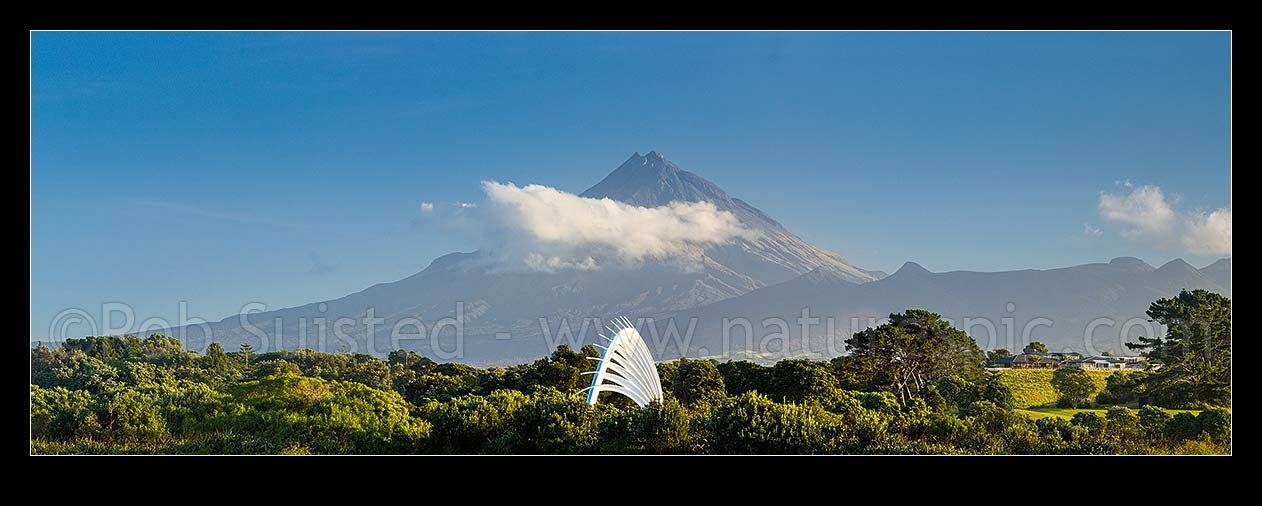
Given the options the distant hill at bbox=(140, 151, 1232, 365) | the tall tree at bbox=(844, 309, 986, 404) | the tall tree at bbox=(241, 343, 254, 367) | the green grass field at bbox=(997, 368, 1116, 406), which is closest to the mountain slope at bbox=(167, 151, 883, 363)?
the distant hill at bbox=(140, 151, 1232, 365)

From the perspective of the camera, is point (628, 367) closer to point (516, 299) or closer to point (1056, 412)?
point (1056, 412)

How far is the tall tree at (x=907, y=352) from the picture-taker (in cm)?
1519

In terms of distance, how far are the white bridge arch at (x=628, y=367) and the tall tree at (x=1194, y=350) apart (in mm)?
8359

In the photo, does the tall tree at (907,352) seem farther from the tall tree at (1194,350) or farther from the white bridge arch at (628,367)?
the white bridge arch at (628,367)

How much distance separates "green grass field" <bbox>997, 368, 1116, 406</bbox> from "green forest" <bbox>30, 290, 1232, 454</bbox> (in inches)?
7.1

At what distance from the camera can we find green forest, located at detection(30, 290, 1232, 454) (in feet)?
34.1

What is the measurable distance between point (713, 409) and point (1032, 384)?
8874 millimetres

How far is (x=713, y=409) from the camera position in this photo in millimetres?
10555
